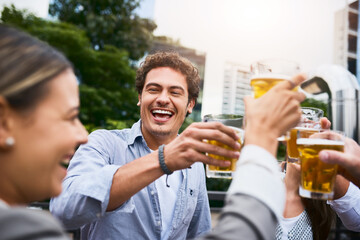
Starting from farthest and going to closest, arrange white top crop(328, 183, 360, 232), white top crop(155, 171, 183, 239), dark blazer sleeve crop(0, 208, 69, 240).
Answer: white top crop(155, 171, 183, 239) < white top crop(328, 183, 360, 232) < dark blazer sleeve crop(0, 208, 69, 240)

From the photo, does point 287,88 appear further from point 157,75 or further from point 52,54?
point 157,75

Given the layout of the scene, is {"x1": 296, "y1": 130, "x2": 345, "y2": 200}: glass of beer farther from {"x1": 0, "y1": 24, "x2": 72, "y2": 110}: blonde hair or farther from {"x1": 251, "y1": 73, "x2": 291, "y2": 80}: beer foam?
{"x1": 0, "y1": 24, "x2": 72, "y2": 110}: blonde hair

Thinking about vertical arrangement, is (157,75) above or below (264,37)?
below

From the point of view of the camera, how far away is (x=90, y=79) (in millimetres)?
11320

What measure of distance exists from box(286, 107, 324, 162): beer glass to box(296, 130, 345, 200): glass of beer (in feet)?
0.13

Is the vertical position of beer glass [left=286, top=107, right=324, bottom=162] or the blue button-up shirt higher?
beer glass [left=286, top=107, right=324, bottom=162]

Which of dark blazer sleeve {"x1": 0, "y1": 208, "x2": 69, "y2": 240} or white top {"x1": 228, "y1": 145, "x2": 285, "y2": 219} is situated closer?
dark blazer sleeve {"x1": 0, "y1": 208, "x2": 69, "y2": 240}

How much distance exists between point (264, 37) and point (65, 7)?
34.8ft

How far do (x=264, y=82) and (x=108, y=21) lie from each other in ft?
41.6

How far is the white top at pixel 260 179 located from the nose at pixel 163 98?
4.67ft

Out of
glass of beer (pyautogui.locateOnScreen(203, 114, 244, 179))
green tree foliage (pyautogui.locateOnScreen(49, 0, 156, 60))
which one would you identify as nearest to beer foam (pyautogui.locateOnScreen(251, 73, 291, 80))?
glass of beer (pyautogui.locateOnScreen(203, 114, 244, 179))

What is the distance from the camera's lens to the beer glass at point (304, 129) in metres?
1.32

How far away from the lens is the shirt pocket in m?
2.01

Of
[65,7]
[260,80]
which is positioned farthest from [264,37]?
[260,80]
